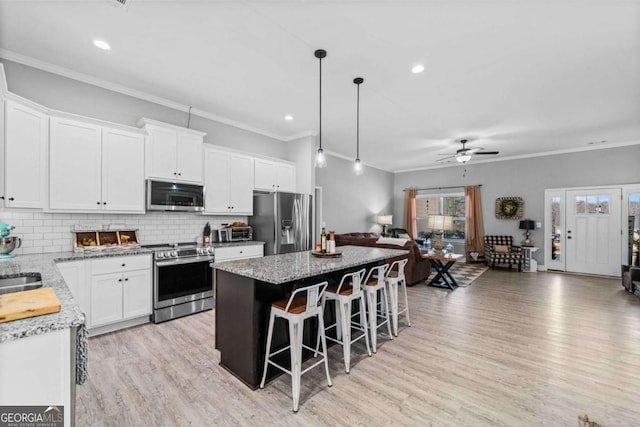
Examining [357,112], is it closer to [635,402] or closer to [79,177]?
[79,177]

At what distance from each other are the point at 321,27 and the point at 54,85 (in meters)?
3.09

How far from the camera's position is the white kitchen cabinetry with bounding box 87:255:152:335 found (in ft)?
9.97

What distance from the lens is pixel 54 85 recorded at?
316 cm

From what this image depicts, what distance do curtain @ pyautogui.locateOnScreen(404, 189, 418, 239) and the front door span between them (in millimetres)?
3720

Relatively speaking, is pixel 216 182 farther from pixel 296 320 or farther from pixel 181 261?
pixel 296 320

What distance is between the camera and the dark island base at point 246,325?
222cm

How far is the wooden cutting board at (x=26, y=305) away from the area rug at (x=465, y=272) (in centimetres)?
585

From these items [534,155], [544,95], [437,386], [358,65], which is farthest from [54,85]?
[534,155]

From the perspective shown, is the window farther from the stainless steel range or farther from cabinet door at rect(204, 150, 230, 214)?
the stainless steel range

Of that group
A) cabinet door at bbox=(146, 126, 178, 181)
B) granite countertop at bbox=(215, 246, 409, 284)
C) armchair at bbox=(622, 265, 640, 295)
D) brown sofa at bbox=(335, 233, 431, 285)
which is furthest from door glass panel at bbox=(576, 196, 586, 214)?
cabinet door at bbox=(146, 126, 178, 181)

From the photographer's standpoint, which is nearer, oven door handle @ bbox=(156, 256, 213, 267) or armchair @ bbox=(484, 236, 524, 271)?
oven door handle @ bbox=(156, 256, 213, 267)

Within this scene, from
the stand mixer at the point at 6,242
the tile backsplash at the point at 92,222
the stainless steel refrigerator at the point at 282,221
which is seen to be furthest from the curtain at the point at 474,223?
the stand mixer at the point at 6,242

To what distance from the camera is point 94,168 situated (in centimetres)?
322

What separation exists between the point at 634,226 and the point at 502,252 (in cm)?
246
